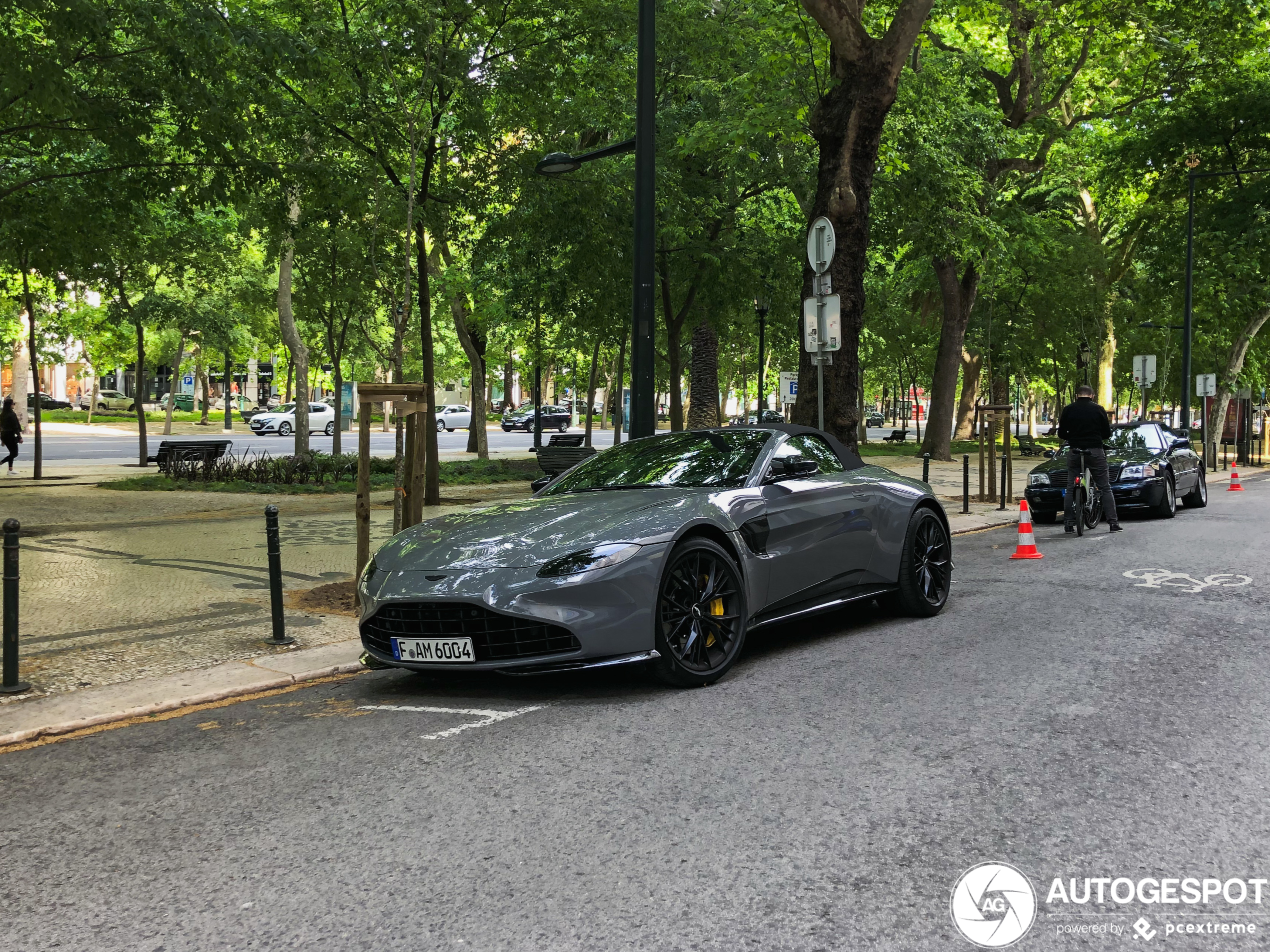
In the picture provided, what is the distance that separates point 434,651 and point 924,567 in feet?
13.0

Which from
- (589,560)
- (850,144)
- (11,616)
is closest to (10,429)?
(850,144)

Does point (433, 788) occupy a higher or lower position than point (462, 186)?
lower

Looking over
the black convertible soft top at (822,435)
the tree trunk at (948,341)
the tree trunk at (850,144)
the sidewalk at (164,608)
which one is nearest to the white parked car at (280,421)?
the tree trunk at (948,341)

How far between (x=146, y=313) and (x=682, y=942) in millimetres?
27563

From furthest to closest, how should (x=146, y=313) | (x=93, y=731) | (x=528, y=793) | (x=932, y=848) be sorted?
(x=146, y=313), (x=93, y=731), (x=528, y=793), (x=932, y=848)

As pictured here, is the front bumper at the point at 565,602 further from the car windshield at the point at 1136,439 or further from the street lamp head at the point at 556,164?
the car windshield at the point at 1136,439

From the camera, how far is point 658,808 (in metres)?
4.03

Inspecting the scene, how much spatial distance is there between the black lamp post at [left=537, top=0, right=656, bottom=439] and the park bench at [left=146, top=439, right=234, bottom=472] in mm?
13353

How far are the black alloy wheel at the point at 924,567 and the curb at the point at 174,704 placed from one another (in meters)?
3.79

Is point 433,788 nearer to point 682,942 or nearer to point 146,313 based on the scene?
→ point 682,942

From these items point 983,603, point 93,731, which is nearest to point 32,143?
point 93,731

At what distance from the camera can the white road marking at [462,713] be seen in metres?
5.14

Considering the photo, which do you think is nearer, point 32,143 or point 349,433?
point 32,143

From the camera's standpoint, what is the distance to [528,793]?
4238mm
